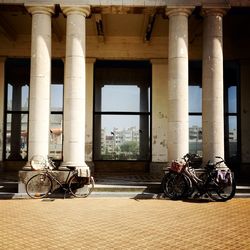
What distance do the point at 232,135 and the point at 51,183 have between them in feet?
34.3

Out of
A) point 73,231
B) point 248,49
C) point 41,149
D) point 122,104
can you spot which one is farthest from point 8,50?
point 73,231

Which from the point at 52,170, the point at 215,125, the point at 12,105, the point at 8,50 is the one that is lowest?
the point at 52,170

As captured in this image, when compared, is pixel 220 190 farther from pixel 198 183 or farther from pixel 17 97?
pixel 17 97

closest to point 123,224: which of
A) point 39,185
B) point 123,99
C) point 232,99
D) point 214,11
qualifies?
point 39,185

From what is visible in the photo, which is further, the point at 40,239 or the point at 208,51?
the point at 208,51

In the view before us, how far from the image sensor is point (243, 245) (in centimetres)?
621

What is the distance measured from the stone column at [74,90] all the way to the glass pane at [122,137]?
21.2 feet

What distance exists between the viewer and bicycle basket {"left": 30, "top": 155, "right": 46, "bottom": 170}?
11754 mm

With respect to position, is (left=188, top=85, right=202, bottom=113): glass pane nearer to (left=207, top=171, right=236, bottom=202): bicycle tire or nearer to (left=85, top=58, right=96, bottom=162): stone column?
(left=85, top=58, right=96, bottom=162): stone column

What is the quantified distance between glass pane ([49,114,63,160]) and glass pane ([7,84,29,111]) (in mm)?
1654

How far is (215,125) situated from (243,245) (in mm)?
6535

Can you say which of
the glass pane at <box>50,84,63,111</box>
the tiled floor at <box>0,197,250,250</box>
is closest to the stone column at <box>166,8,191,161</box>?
the tiled floor at <box>0,197,250,250</box>

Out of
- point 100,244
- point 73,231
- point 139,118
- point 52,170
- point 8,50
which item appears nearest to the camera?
point 100,244

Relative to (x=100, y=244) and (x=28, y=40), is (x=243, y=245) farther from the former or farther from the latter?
(x=28, y=40)
